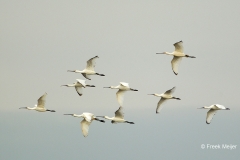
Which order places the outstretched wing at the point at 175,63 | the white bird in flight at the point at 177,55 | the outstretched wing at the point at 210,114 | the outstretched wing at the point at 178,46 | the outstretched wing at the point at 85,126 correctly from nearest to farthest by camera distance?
the outstretched wing at the point at 85,126, the outstretched wing at the point at 178,46, the white bird in flight at the point at 177,55, the outstretched wing at the point at 175,63, the outstretched wing at the point at 210,114

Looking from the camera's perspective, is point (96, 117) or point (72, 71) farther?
point (72, 71)

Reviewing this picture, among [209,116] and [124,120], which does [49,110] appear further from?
[209,116]

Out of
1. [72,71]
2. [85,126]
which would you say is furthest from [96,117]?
[72,71]

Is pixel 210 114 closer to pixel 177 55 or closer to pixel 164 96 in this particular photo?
pixel 164 96

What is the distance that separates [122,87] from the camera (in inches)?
2586

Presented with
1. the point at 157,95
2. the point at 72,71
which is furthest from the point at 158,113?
the point at 72,71

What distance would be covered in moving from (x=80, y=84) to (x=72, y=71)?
1231 mm

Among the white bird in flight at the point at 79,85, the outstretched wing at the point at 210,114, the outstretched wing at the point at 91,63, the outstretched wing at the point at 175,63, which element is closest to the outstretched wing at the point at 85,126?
the white bird in flight at the point at 79,85

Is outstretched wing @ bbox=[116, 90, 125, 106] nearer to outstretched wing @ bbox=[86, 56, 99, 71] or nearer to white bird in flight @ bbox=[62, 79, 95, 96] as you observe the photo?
white bird in flight @ bbox=[62, 79, 95, 96]

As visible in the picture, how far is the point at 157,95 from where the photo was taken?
66688 millimetres

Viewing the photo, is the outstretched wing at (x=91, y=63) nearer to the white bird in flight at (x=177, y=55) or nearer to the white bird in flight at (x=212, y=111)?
the white bird in flight at (x=177, y=55)

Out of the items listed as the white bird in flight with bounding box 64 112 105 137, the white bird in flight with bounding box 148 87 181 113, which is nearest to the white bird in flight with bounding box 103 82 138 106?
the white bird in flight with bounding box 148 87 181 113

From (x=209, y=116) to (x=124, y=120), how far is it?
5.11 m

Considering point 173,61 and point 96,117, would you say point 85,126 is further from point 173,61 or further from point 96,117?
point 173,61
